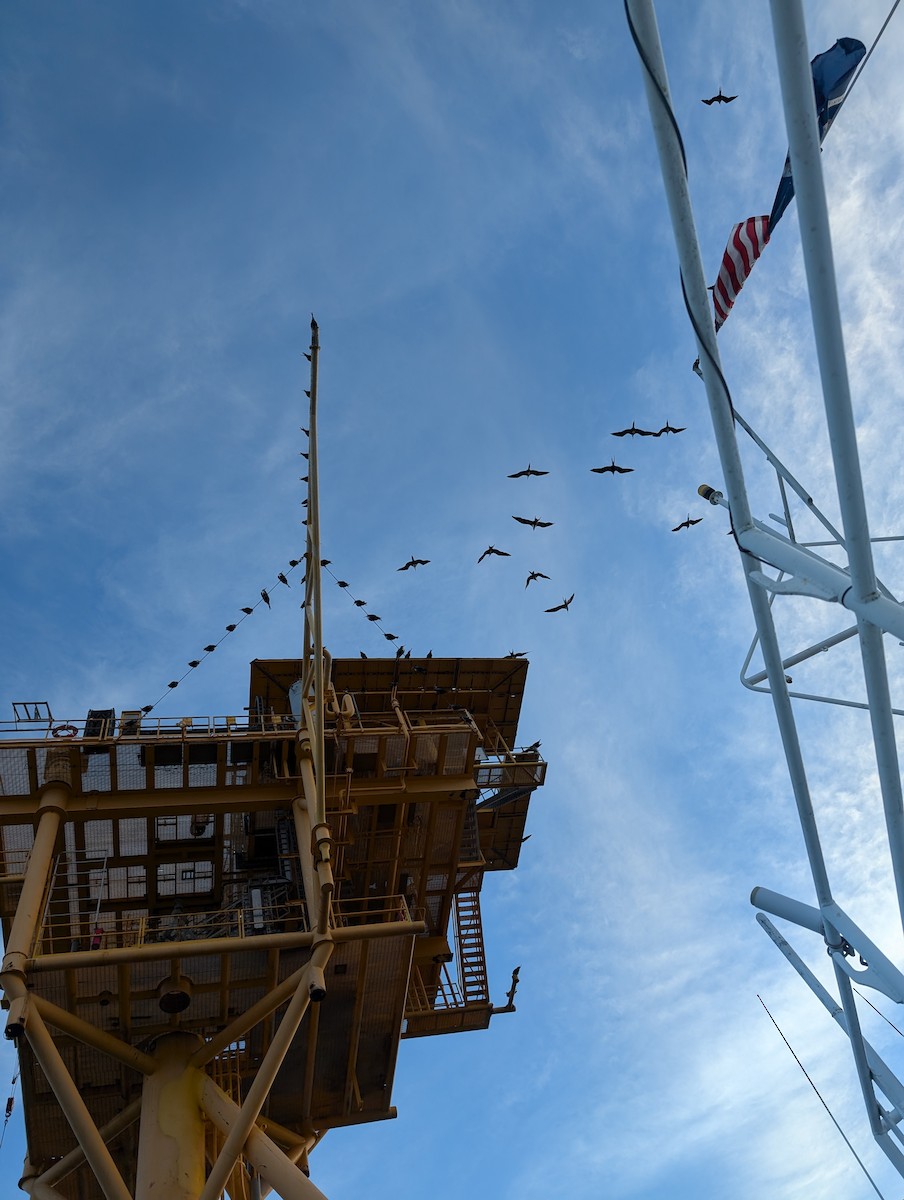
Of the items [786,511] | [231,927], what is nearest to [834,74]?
[786,511]

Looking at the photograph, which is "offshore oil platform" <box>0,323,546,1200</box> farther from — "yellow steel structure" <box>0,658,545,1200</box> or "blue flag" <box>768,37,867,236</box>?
"blue flag" <box>768,37,867,236</box>

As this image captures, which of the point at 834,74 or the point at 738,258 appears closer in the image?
the point at 834,74

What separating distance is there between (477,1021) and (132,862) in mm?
11295

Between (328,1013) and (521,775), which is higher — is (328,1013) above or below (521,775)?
below

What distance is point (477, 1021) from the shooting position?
27.2 meters

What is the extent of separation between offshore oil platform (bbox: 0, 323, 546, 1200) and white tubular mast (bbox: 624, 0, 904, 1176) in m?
9.51

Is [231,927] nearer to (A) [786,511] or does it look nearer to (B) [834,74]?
(A) [786,511]

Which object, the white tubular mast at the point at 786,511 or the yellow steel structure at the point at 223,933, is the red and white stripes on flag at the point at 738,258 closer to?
the white tubular mast at the point at 786,511

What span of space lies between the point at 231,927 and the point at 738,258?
19.4 metres

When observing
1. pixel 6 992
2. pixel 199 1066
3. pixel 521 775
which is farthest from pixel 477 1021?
pixel 6 992

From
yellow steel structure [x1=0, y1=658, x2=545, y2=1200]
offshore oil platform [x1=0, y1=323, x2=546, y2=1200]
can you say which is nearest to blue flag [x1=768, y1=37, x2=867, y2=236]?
offshore oil platform [x1=0, y1=323, x2=546, y2=1200]

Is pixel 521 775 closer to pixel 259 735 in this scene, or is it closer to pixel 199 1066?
pixel 259 735

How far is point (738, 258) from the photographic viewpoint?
48.6ft

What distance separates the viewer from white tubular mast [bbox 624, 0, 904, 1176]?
8648 mm
